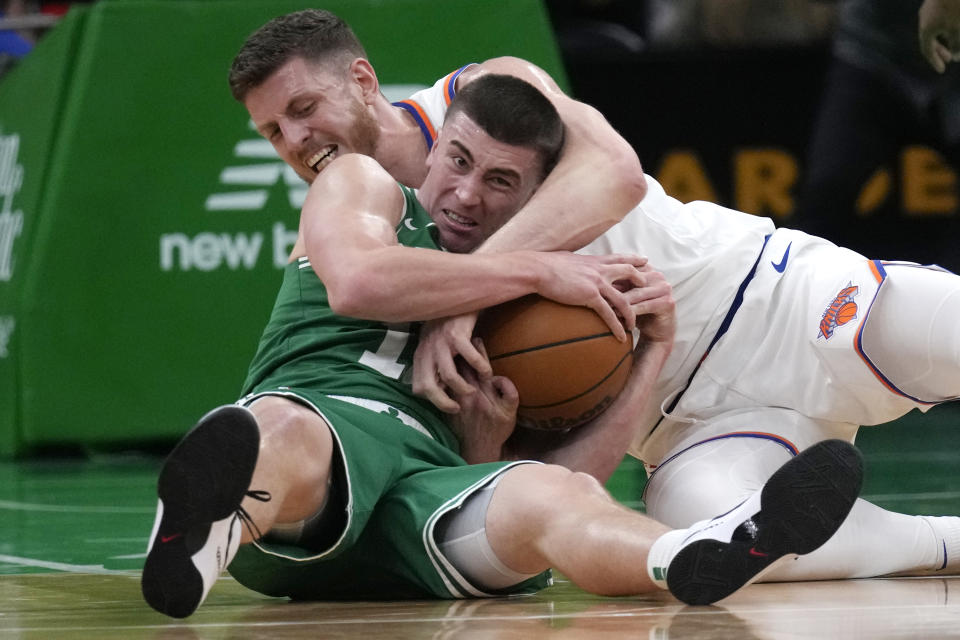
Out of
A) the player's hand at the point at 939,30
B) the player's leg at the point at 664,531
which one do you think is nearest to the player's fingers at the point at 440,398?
the player's leg at the point at 664,531

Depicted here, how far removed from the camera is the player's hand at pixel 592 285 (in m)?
3.27


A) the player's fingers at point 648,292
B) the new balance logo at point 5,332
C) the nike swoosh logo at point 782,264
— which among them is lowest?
→ the new balance logo at point 5,332

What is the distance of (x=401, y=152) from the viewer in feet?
12.9

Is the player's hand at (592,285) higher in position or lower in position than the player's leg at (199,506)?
lower

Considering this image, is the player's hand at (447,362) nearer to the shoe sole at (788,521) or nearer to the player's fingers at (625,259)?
the player's fingers at (625,259)

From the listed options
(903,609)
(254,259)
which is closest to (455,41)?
(254,259)

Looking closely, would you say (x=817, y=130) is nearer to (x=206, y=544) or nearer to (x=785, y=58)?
(x=785, y=58)

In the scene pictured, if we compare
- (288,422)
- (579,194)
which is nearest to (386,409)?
(288,422)

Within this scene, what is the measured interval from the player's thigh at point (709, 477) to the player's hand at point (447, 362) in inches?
22.5

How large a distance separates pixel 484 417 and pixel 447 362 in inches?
8.0

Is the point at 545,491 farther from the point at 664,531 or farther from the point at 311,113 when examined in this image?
the point at 311,113

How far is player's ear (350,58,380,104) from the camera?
12.9 feet

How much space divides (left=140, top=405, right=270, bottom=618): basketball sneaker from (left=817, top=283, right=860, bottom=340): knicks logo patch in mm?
1549

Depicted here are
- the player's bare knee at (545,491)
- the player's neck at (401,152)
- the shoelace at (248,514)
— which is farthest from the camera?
the player's neck at (401,152)
